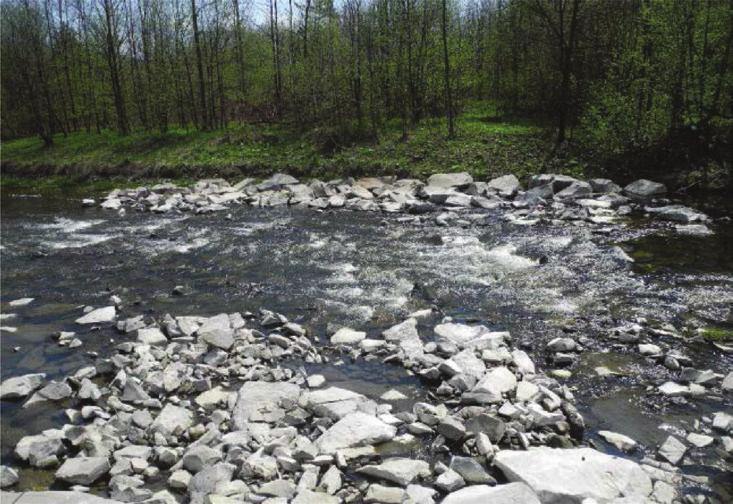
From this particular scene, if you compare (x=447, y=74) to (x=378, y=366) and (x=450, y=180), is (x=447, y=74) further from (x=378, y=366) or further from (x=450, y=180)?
(x=378, y=366)


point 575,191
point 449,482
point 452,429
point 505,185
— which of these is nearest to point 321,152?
point 505,185

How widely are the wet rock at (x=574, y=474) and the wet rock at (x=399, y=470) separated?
29.6 inches

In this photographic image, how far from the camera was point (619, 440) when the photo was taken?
5.75 metres

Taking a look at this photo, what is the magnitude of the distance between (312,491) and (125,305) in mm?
6942

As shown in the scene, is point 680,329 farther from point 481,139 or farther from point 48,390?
point 481,139

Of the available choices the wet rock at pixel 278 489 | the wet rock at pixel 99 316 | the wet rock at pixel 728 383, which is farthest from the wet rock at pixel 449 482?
the wet rock at pixel 99 316

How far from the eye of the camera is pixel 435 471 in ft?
17.3

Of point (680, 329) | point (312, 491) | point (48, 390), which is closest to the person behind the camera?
point (312, 491)

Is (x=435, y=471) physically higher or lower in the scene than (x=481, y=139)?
lower

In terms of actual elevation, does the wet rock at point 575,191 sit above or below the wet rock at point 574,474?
above

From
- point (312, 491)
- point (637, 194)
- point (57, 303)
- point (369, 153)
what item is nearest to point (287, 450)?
point (312, 491)

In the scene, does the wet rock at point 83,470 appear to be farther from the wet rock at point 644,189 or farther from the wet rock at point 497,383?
the wet rock at point 644,189

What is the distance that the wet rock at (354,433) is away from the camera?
569 centimetres

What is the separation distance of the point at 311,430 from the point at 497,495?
2.41m
